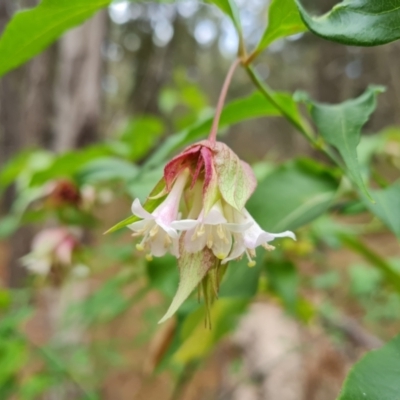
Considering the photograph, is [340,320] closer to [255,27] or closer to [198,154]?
[198,154]

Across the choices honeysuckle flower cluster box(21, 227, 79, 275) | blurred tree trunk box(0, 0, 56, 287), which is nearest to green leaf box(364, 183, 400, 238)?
honeysuckle flower cluster box(21, 227, 79, 275)

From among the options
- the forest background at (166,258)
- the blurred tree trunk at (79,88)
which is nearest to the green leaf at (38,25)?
the forest background at (166,258)

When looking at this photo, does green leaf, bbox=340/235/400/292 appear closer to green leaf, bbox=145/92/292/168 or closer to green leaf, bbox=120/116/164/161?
green leaf, bbox=145/92/292/168

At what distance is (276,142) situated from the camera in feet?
20.9

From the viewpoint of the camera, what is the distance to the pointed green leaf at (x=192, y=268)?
0.28m

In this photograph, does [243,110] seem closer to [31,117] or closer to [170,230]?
[170,230]

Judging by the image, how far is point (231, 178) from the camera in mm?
309

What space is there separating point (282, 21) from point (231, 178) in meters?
0.14

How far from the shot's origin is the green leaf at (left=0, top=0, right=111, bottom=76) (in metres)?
0.37

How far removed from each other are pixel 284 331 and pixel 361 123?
1361 millimetres

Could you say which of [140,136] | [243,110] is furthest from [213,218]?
[140,136]

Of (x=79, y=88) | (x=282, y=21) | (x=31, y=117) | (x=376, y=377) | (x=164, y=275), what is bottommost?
(x=31, y=117)

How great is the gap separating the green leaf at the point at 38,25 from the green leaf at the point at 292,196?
24 centimetres

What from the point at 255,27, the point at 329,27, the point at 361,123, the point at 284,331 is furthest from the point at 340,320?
the point at 255,27
